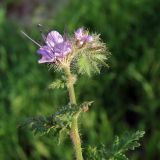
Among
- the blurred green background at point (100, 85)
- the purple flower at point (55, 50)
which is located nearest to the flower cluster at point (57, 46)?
the purple flower at point (55, 50)

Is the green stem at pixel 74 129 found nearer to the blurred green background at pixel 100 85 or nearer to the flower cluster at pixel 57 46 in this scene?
the flower cluster at pixel 57 46

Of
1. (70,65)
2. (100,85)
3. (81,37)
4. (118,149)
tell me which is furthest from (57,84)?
(100,85)

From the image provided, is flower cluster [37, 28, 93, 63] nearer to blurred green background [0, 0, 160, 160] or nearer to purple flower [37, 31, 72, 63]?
purple flower [37, 31, 72, 63]

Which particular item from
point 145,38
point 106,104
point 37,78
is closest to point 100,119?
point 106,104

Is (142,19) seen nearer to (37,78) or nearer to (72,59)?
(37,78)

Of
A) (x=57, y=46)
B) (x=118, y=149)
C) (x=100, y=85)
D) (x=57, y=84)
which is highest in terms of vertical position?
(x=100, y=85)

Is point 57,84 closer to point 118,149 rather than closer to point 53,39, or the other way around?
point 53,39
